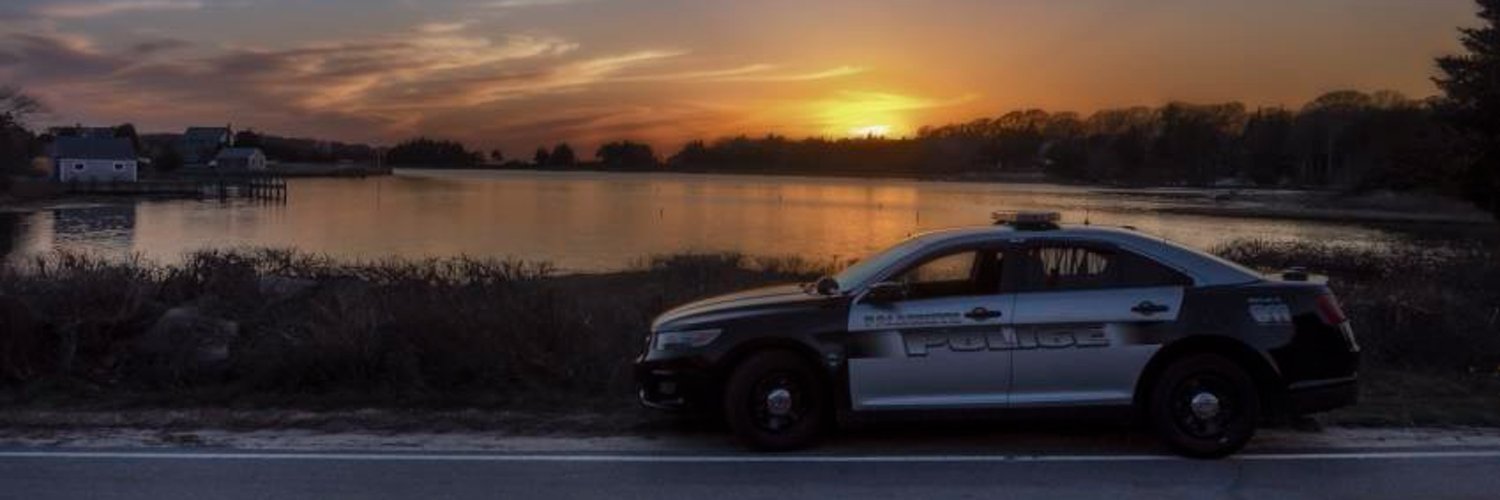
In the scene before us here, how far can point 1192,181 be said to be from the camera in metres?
191

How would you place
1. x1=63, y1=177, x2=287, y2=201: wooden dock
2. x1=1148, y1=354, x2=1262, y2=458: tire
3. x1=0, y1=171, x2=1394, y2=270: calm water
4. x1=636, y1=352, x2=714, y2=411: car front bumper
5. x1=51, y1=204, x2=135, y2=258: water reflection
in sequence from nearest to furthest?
x1=1148, y1=354, x2=1262, y2=458: tire < x1=636, y1=352, x2=714, y2=411: car front bumper < x1=0, y1=171, x2=1394, y2=270: calm water < x1=51, y1=204, x2=135, y2=258: water reflection < x1=63, y1=177, x2=287, y2=201: wooden dock

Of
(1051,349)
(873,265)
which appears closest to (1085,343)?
(1051,349)

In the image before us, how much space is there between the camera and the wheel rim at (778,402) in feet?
26.1

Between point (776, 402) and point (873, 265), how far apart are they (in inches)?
51.1

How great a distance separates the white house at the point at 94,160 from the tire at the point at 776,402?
142345 millimetres

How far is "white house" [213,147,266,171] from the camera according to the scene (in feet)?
594

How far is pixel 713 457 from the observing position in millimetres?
7789

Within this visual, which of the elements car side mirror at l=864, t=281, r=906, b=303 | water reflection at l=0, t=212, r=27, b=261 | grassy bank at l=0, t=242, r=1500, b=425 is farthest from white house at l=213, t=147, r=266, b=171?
car side mirror at l=864, t=281, r=906, b=303

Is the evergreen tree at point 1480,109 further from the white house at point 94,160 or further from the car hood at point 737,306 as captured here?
the white house at point 94,160

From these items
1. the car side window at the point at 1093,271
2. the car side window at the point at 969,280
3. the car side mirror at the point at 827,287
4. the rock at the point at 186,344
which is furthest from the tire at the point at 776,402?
the rock at the point at 186,344

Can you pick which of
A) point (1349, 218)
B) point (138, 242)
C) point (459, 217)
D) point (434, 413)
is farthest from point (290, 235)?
point (1349, 218)

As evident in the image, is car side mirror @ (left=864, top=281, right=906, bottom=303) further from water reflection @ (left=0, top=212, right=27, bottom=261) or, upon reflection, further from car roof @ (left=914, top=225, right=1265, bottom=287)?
water reflection @ (left=0, top=212, right=27, bottom=261)

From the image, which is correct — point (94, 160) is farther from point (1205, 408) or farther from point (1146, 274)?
point (1205, 408)

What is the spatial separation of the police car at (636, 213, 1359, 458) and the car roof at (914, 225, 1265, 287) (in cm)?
1
